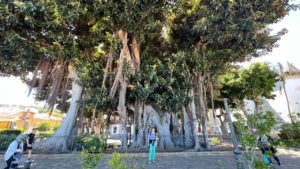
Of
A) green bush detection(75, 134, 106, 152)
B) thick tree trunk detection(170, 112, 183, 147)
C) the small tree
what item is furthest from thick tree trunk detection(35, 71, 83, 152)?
the small tree

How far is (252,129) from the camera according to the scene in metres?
4.10

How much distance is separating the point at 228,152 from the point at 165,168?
5187 millimetres

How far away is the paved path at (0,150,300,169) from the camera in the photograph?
253 inches

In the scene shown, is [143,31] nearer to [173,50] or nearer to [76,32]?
[173,50]

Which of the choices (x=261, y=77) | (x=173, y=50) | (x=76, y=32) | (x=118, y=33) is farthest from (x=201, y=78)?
(x=261, y=77)

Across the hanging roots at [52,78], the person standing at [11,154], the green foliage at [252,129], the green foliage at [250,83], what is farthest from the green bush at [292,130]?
the person standing at [11,154]

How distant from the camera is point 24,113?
16.9 m

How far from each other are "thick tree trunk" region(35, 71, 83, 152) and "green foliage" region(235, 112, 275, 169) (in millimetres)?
8648

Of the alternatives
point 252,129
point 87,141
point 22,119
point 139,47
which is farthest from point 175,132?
point 22,119

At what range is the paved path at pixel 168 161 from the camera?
6.43 meters

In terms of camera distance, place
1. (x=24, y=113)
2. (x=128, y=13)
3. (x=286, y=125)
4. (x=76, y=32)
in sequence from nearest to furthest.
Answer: (x=128, y=13)
(x=76, y=32)
(x=286, y=125)
(x=24, y=113)

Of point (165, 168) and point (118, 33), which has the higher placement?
point (118, 33)

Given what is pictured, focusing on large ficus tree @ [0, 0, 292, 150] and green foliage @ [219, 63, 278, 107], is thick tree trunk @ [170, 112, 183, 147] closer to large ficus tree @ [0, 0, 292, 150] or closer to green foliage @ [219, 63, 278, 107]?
large ficus tree @ [0, 0, 292, 150]

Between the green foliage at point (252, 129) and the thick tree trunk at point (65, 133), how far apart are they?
865 centimetres
